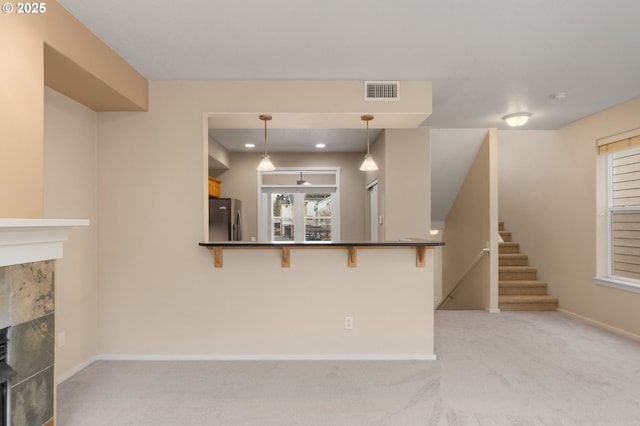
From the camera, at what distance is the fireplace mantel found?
65.5 inches

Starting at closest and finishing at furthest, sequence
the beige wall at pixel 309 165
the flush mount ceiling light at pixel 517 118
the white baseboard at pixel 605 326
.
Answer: the white baseboard at pixel 605 326
the flush mount ceiling light at pixel 517 118
the beige wall at pixel 309 165

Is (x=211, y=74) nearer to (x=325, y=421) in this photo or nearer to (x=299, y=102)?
(x=299, y=102)

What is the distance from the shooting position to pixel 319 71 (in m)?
3.05

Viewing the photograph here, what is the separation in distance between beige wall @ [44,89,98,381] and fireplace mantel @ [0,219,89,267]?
0.86 metres

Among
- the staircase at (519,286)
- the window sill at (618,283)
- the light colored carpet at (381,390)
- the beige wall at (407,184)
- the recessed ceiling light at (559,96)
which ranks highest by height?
the recessed ceiling light at (559,96)

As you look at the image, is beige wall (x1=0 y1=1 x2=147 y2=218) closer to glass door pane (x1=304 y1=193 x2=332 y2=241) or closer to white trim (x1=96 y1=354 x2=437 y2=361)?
white trim (x1=96 y1=354 x2=437 y2=361)

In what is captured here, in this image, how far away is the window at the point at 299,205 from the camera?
21.9 ft

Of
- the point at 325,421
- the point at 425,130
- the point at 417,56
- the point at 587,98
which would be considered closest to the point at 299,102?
the point at 417,56

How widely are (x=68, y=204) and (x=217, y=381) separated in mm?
1840

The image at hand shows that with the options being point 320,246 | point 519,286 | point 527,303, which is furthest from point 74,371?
point 519,286

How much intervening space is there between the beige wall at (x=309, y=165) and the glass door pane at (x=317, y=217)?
0.32 metres

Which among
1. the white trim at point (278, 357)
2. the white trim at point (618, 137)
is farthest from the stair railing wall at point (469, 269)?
the white trim at point (278, 357)

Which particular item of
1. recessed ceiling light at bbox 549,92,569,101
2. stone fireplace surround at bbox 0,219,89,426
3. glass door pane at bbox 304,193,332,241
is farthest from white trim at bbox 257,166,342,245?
stone fireplace surround at bbox 0,219,89,426

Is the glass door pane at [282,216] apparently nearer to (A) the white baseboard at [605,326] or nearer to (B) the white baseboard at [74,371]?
(B) the white baseboard at [74,371]
